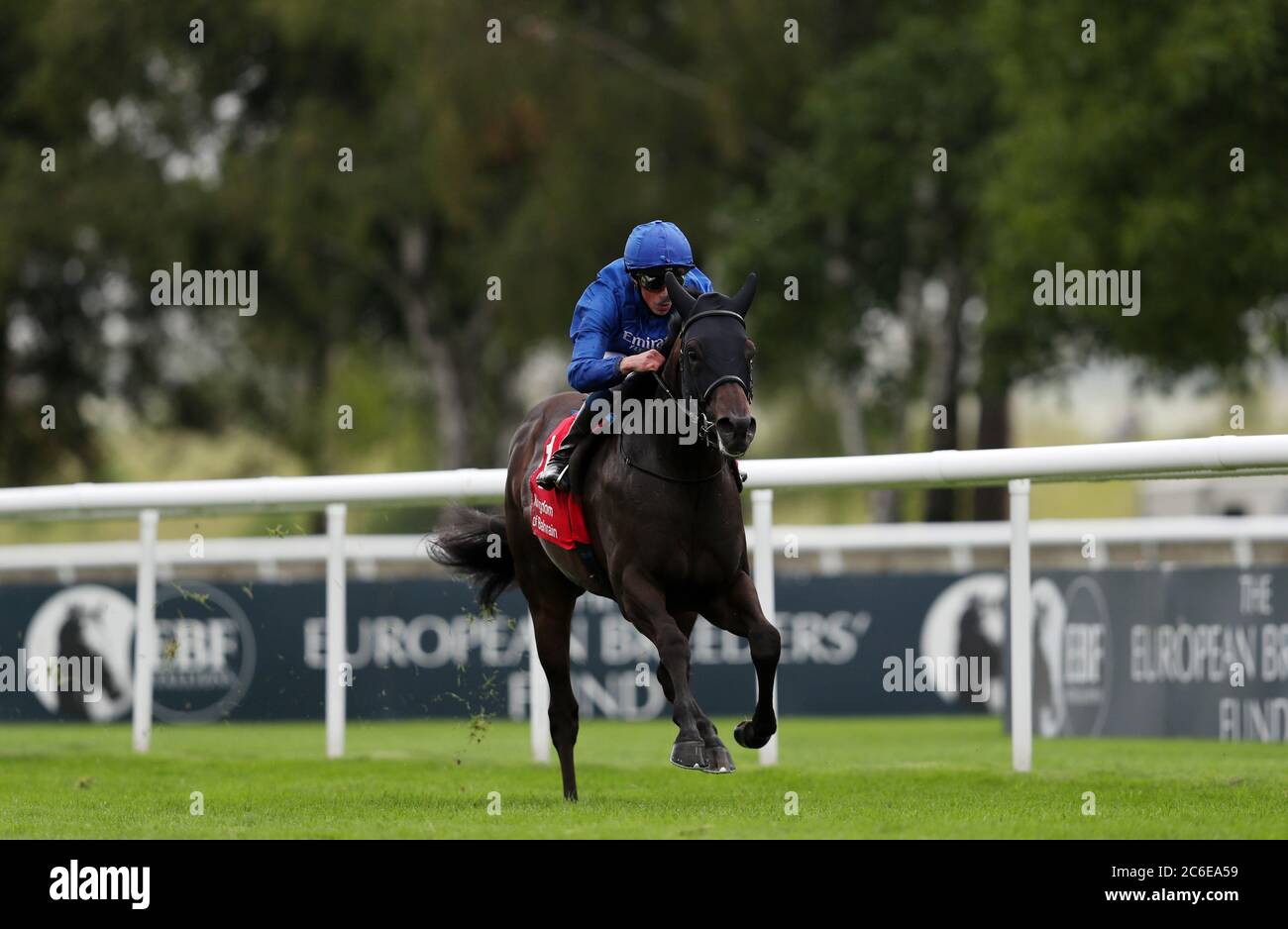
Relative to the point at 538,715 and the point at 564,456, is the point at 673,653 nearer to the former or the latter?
the point at 564,456

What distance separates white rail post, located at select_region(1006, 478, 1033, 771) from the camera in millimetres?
8828

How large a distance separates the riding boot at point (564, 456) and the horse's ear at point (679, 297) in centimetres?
82

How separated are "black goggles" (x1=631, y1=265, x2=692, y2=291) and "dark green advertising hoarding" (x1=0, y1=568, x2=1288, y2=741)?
2668 mm

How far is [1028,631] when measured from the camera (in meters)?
8.89

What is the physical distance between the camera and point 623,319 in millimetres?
7816

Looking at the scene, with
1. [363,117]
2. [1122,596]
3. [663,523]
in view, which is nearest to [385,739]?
[663,523]

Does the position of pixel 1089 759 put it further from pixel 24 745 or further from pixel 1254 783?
pixel 24 745

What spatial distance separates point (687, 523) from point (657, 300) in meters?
0.96

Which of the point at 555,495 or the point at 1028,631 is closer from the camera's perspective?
the point at 555,495

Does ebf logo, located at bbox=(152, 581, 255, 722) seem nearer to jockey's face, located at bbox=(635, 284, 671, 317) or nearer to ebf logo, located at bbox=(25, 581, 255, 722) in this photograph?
ebf logo, located at bbox=(25, 581, 255, 722)

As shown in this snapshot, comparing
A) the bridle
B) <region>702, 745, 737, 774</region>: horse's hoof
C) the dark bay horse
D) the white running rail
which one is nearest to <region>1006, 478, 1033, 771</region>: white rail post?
the white running rail

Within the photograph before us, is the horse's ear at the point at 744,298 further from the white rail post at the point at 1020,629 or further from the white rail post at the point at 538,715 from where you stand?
the white rail post at the point at 538,715
